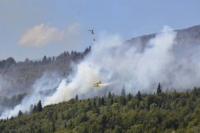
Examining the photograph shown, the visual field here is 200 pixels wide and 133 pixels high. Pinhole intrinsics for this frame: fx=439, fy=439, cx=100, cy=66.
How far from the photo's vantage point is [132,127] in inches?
7569

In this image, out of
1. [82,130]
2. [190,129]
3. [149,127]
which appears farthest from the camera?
[82,130]

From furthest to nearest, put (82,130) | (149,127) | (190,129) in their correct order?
(82,130)
(149,127)
(190,129)

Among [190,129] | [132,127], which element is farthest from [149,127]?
[190,129]

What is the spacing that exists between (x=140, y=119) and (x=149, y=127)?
11661 mm

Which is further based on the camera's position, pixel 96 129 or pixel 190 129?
pixel 96 129

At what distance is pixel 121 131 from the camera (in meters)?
193

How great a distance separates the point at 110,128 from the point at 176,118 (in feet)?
99.2

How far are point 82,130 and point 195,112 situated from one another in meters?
51.3

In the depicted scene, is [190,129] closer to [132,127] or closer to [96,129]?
[132,127]

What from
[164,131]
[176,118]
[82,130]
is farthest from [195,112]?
[82,130]

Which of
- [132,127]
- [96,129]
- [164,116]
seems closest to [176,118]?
[164,116]

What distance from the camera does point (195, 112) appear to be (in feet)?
642

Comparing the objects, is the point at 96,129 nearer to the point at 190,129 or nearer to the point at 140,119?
the point at 140,119

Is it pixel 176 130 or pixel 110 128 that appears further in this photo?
pixel 110 128
